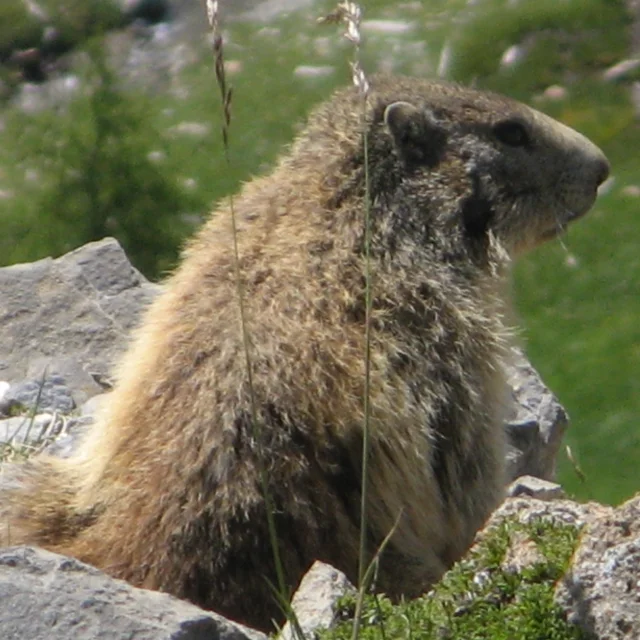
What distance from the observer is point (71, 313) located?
7.82 m

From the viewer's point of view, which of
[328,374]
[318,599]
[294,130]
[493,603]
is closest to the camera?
[493,603]

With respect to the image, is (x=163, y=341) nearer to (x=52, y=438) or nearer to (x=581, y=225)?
(x=52, y=438)

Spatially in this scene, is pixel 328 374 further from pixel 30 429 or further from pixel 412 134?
pixel 30 429

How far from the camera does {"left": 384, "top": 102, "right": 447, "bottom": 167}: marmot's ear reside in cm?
601

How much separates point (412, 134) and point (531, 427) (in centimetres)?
161

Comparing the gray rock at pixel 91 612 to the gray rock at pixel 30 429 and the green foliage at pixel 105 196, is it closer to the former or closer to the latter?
the gray rock at pixel 30 429

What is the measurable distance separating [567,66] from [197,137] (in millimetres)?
4003

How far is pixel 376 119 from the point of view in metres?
6.11

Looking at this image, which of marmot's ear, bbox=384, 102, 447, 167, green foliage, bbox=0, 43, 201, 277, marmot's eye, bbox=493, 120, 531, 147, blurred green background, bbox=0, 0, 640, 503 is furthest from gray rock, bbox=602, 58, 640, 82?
marmot's ear, bbox=384, 102, 447, 167

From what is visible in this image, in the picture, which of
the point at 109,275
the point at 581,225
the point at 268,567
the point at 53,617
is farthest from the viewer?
the point at 581,225

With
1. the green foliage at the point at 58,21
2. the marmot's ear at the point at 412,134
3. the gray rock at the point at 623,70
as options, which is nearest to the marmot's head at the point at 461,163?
the marmot's ear at the point at 412,134

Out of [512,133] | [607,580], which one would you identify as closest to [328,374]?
[512,133]

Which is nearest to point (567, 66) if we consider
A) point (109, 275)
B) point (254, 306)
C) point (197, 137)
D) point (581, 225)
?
point (581, 225)

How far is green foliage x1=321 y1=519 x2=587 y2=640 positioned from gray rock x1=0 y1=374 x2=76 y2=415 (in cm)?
337
